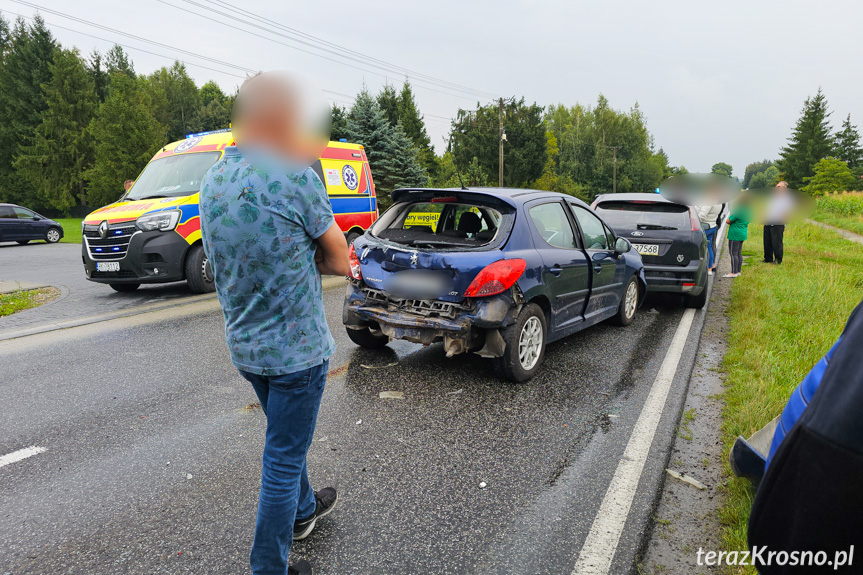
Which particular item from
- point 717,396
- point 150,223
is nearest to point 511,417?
point 717,396

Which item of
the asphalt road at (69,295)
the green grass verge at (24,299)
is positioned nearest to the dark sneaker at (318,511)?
the asphalt road at (69,295)

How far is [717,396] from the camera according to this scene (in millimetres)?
4590

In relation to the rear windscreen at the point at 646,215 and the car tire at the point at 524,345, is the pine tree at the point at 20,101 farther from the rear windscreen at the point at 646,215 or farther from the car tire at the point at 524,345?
the car tire at the point at 524,345

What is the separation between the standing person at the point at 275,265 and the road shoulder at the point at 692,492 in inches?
63.9

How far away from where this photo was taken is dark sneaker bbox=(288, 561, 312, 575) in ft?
7.63

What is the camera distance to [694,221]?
7957 mm

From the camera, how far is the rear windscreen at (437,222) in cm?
507

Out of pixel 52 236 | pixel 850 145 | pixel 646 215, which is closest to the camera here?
pixel 646 215

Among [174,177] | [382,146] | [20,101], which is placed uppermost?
[20,101]

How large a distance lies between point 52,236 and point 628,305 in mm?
23435

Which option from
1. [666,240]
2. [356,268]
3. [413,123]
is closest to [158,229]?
[356,268]

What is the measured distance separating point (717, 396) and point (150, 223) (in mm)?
8078

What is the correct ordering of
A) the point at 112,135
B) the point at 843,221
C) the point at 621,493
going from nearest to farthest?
1. the point at 621,493
2. the point at 843,221
3. the point at 112,135

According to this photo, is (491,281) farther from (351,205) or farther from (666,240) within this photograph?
(351,205)
